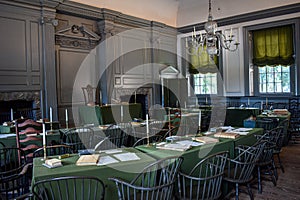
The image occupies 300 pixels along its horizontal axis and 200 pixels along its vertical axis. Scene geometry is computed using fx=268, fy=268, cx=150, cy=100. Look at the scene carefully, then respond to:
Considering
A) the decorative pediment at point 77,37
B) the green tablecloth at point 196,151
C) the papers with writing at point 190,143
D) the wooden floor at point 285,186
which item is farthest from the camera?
the decorative pediment at point 77,37

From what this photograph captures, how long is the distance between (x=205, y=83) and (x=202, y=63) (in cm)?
80

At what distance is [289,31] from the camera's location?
845 cm

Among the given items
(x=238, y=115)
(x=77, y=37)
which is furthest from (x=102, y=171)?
(x=77, y=37)

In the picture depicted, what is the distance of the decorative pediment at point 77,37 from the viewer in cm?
730

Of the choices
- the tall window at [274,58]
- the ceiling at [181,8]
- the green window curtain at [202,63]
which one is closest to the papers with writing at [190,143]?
the ceiling at [181,8]

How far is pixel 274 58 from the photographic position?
871 cm

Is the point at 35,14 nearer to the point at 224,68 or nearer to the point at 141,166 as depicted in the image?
the point at 141,166

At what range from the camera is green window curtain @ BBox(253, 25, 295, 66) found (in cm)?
846

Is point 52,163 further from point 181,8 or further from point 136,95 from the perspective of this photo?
point 181,8

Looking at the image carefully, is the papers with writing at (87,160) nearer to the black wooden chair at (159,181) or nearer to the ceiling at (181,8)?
the black wooden chair at (159,181)

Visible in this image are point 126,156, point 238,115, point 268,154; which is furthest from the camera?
point 238,115

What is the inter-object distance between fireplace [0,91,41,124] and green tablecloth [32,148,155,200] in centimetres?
434

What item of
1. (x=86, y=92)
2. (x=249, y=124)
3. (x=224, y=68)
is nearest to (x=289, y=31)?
(x=224, y=68)

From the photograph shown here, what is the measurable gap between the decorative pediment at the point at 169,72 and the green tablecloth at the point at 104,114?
11.4 ft
